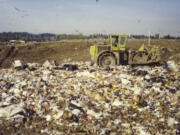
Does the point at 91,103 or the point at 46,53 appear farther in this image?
the point at 46,53

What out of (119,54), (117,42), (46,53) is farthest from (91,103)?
(46,53)

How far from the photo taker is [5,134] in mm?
3943

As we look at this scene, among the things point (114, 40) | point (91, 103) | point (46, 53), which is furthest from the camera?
point (46, 53)

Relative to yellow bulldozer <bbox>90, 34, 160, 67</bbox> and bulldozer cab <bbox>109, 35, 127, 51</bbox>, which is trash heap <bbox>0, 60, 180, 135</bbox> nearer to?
yellow bulldozer <bbox>90, 34, 160, 67</bbox>

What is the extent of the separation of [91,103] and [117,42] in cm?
461

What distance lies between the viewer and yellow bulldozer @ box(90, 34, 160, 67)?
29.5 feet

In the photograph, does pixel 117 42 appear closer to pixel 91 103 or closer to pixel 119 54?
pixel 119 54

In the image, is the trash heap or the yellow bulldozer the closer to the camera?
the trash heap

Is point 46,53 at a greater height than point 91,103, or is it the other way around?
point 46,53

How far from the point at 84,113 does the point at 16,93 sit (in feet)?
8.02

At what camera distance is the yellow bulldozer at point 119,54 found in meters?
8.98

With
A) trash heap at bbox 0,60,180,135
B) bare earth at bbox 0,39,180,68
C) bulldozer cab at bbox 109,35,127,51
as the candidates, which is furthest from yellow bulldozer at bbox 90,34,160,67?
bare earth at bbox 0,39,180,68

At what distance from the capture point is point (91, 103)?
203 inches

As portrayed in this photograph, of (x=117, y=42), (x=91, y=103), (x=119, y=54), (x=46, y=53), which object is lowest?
(x=91, y=103)
